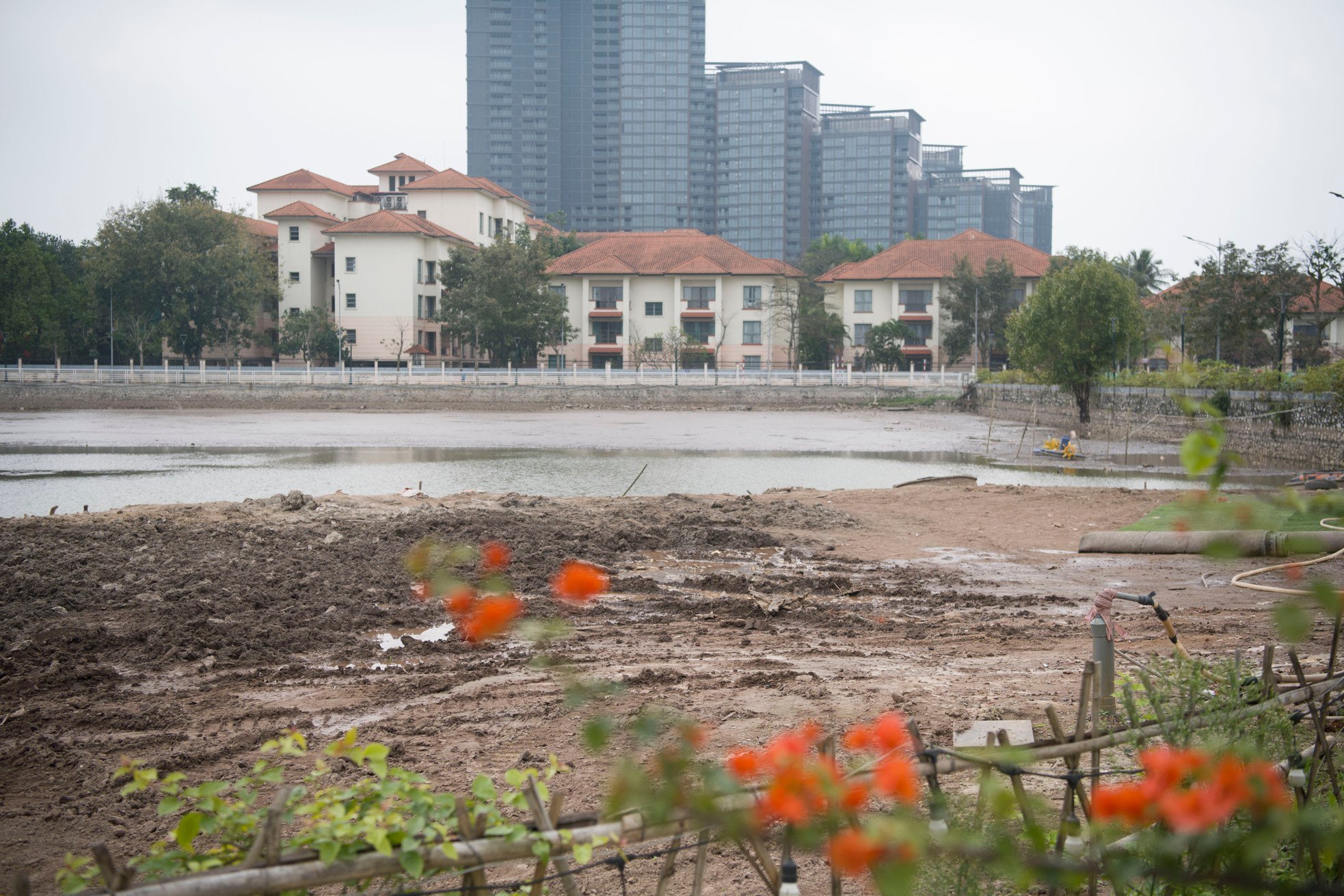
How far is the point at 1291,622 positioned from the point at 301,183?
89.9 metres

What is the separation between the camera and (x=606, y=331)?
80.7 m

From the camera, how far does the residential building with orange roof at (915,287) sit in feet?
255

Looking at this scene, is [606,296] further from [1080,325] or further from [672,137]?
[672,137]

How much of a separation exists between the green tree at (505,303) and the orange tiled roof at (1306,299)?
34.6m

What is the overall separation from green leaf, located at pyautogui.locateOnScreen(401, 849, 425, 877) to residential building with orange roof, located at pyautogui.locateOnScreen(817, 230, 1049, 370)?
74.3 meters

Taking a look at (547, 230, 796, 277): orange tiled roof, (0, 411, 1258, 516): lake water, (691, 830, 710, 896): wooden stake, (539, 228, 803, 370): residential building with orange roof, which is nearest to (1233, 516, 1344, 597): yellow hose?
(691, 830, 710, 896): wooden stake

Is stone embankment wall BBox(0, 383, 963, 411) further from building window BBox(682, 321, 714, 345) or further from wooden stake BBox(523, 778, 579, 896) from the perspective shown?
wooden stake BBox(523, 778, 579, 896)

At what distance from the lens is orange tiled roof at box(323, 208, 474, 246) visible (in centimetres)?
7562

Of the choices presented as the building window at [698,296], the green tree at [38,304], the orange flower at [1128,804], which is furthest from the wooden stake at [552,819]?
the building window at [698,296]

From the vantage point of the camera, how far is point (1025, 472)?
30.5m

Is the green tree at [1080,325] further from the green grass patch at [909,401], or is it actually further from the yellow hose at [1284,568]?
the yellow hose at [1284,568]

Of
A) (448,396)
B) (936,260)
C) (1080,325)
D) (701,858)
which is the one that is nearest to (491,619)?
(701,858)

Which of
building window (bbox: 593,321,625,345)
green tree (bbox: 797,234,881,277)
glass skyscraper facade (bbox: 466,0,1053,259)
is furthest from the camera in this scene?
glass skyscraper facade (bbox: 466,0,1053,259)

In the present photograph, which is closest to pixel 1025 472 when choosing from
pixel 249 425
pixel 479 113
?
pixel 249 425
